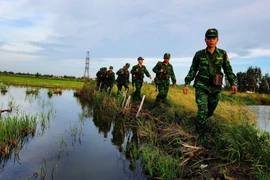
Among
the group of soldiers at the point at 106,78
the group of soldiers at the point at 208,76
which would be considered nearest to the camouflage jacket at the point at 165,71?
the group of soldiers at the point at 208,76

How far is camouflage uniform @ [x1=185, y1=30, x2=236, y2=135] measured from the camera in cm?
589

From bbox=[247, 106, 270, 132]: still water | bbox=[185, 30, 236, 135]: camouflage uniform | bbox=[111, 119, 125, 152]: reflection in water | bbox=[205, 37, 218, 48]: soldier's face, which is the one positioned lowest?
bbox=[111, 119, 125, 152]: reflection in water

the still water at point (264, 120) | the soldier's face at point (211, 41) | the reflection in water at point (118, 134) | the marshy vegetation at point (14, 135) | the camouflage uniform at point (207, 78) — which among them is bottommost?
the reflection in water at point (118, 134)

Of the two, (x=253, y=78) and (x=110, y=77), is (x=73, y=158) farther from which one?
(x=253, y=78)

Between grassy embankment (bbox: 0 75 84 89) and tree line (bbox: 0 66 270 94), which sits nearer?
grassy embankment (bbox: 0 75 84 89)

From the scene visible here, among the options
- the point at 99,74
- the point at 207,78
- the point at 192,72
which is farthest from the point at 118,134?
the point at 99,74

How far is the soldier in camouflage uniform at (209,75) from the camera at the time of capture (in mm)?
5863

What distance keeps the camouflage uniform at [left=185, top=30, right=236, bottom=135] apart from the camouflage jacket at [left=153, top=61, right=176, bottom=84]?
4487 mm

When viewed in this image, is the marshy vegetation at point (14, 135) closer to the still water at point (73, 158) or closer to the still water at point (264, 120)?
the still water at point (73, 158)

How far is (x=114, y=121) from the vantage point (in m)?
10.8

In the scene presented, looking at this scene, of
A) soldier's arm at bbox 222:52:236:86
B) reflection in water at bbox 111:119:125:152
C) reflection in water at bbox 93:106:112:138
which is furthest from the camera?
reflection in water at bbox 93:106:112:138

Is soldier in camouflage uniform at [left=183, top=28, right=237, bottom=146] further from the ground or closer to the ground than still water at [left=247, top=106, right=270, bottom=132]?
further from the ground

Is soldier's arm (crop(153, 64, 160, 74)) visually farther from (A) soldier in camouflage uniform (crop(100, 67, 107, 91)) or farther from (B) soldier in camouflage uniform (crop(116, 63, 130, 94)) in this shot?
(A) soldier in camouflage uniform (crop(100, 67, 107, 91))

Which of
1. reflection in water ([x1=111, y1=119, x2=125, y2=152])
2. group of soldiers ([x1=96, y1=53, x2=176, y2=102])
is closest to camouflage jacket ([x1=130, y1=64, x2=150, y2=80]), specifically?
group of soldiers ([x1=96, y1=53, x2=176, y2=102])
